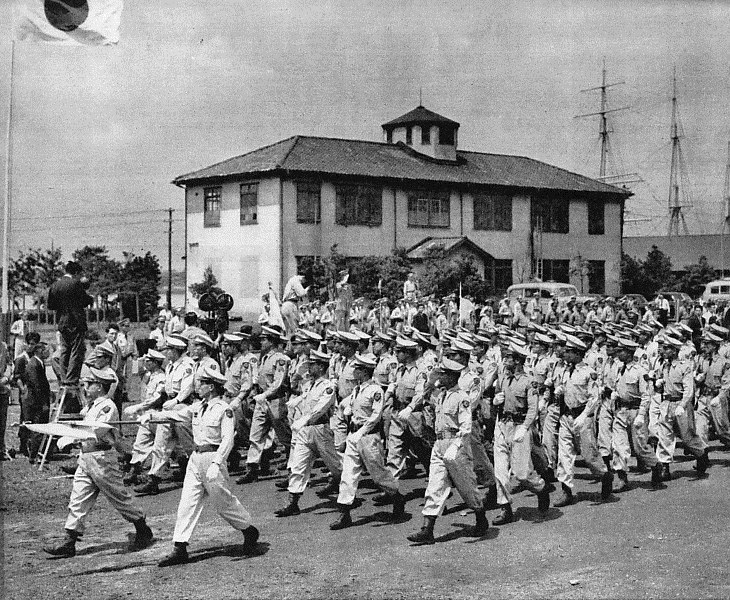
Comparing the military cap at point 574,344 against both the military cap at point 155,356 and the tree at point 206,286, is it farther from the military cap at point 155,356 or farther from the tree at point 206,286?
the tree at point 206,286

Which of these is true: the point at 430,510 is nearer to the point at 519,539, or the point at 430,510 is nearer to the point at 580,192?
the point at 519,539

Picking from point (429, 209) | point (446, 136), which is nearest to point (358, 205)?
point (429, 209)

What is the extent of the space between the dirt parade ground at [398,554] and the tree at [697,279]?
3913 cm

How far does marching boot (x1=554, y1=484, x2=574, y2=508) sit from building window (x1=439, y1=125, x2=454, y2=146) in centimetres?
3128

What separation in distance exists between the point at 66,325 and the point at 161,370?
2406 millimetres

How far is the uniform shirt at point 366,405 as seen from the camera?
981 centimetres

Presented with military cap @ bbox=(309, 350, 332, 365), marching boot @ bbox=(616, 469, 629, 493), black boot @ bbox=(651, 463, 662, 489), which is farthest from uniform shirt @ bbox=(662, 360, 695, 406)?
military cap @ bbox=(309, 350, 332, 365)

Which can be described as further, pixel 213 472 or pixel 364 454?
pixel 364 454

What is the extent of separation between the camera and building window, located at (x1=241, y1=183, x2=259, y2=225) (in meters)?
33.3

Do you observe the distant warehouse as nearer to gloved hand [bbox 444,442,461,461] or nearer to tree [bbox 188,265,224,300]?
tree [bbox 188,265,224,300]

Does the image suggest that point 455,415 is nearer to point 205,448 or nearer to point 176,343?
point 205,448

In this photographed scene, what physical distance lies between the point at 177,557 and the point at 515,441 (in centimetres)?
388

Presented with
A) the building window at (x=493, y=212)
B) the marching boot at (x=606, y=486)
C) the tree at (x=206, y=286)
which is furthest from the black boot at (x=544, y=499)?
the building window at (x=493, y=212)

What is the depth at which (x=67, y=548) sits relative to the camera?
27.8ft
